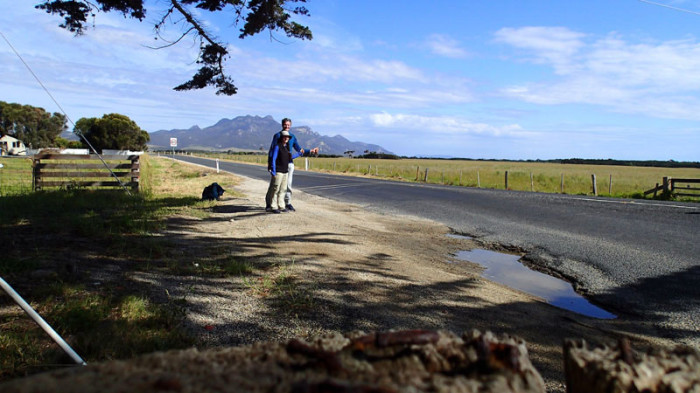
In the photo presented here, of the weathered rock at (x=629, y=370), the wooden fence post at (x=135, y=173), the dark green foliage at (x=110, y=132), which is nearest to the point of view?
the weathered rock at (x=629, y=370)

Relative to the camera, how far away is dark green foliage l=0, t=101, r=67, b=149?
72562 millimetres

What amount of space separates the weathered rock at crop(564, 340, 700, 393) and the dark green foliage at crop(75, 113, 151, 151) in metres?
77.4

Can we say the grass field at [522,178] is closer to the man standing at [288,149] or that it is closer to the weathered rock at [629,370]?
Result: the man standing at [288,149]

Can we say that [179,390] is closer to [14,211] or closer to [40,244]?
[40,244]

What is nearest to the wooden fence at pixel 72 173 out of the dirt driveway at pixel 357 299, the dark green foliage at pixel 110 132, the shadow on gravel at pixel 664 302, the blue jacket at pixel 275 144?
the blue jacket at pixel 275 144

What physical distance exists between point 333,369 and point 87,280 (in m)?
4.50

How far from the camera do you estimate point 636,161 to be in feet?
396

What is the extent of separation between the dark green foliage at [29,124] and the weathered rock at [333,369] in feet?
Answer: 289

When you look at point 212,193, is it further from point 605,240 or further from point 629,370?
point 629,370

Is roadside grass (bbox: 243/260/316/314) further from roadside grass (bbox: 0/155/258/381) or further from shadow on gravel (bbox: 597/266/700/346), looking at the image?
shadow on gravel (bbox: 597/266/700/346)

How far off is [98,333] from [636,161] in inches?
5623

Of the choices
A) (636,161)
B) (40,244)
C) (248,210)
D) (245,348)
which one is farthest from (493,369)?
(636,161)

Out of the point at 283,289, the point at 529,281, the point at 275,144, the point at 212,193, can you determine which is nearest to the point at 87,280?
the point at 283,289

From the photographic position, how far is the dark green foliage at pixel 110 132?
6986 centimetres
